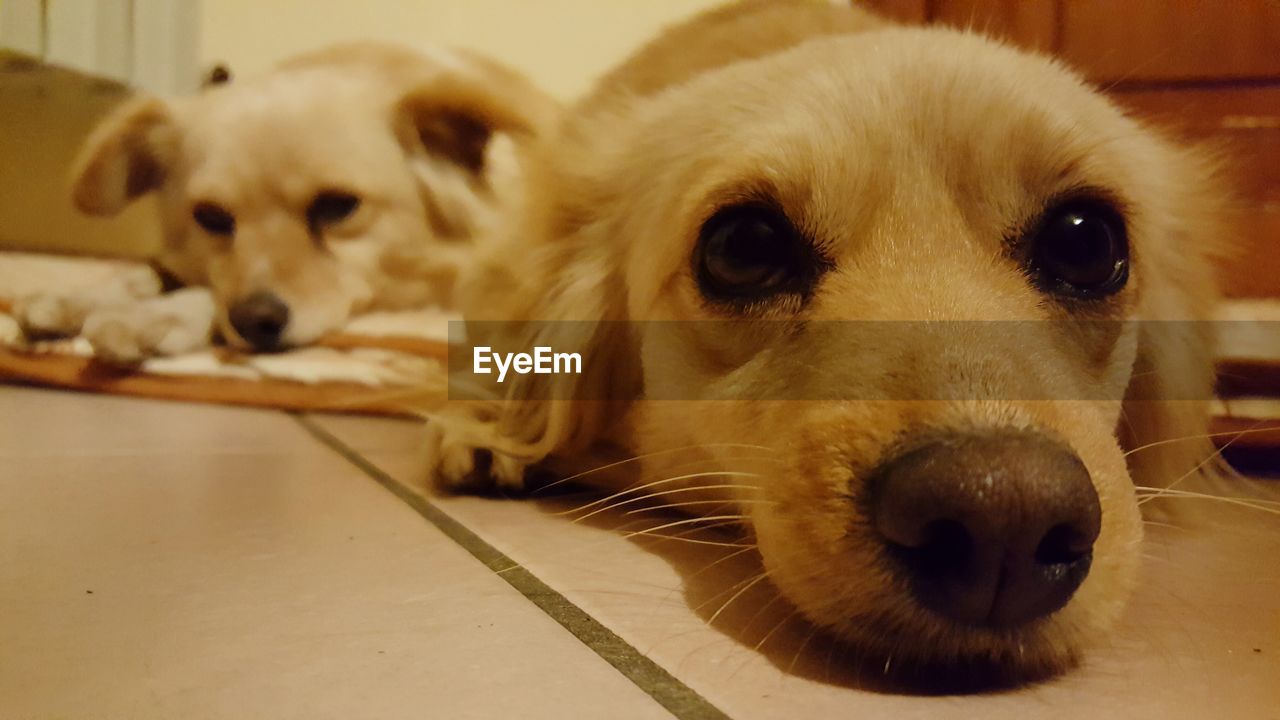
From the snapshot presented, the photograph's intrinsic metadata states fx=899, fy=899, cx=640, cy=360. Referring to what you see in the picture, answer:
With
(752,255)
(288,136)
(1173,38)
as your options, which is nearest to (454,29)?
(288,136)

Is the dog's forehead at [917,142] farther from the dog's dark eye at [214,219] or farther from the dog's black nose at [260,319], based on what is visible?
the dog's dark eye at [214,219]

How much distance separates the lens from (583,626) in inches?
29.0

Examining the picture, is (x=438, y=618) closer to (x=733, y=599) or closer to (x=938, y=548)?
(x=733, y=599)

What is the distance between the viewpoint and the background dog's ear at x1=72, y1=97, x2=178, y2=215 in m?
2.57

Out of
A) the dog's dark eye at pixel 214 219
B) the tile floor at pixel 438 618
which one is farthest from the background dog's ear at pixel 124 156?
the tile floor at pixel 438 618

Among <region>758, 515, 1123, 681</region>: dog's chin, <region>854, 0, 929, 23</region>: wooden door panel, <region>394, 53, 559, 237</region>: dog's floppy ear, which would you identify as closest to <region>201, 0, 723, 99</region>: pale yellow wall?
<region>394, 53, 559, 237</region>: dog's floppy ear

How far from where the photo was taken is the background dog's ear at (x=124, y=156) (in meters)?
2.57

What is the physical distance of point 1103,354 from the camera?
40.1 inches

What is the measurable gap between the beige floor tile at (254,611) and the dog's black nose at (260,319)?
3.41 feet

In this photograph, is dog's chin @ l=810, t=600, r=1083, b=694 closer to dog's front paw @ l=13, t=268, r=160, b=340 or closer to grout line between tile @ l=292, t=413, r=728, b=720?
grout line between tile @ l=292, t=413, r=728, b=720

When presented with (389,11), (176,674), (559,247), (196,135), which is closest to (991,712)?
(176,674)

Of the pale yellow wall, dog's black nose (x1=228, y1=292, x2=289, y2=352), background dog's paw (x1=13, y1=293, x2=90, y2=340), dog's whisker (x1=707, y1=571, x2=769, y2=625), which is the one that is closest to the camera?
dog's whisker (x1=707, y1=571, x2=769, y2=625)

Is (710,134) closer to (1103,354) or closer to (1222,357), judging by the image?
(1103,354)

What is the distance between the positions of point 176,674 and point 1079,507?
0.63 m
